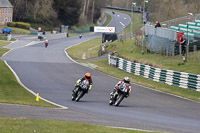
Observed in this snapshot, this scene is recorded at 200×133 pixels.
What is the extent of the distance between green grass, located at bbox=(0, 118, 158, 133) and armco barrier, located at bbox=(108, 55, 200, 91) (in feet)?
58.0

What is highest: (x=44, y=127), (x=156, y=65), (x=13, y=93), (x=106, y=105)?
(x=44, y=127)

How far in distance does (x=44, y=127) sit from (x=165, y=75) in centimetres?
2225

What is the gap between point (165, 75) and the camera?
33.0 meters

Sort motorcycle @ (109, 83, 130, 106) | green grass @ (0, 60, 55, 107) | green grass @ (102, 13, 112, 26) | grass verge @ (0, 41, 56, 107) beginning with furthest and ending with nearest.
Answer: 1. green grass @ (102, 13, 112, 26)
2. green grass @ (0, 60, 55, 107)
3. motorcycle @ (109, 83, 130, 106)
4. grass verge @ (0, 41, 56, 107)

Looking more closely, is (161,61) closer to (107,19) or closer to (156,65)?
(156,65)

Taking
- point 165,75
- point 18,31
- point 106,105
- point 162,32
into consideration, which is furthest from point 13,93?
point 18,31

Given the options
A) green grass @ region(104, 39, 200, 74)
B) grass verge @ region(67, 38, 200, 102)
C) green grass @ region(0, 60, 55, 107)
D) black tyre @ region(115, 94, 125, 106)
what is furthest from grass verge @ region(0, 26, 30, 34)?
black tyre @ region(115, 94, 125, 106)

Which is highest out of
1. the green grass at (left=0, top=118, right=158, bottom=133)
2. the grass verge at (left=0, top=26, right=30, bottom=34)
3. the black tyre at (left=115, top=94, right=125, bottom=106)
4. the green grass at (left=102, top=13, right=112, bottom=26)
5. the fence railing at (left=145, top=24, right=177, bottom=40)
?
the green grass at (left=102, top=13, right=112, bottom=26)

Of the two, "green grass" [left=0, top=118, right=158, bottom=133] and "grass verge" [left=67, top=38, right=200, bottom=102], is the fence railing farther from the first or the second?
"green grass" [left=0, top=118, right=158, bottom=133]

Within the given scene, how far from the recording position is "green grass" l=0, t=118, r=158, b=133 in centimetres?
1115

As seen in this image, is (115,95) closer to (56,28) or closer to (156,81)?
(156,81)

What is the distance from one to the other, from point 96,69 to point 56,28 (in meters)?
72.1

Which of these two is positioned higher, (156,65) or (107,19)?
(107,19)

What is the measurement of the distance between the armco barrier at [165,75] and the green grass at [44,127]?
58.0 feet
